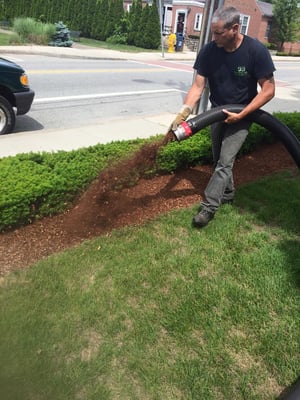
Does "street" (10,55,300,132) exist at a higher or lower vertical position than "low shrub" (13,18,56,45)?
lower

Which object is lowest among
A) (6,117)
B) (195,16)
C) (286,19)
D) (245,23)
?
(6,117)

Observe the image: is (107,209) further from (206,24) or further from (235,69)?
(206,24)

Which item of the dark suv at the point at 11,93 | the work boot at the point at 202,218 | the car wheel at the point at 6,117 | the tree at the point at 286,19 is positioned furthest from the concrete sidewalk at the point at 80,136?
the tree at the point at 286,19

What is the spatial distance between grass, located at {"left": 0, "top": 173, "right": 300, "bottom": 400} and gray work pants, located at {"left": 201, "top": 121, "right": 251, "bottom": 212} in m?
0.31

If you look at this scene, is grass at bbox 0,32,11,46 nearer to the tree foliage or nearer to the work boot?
the tree foliage

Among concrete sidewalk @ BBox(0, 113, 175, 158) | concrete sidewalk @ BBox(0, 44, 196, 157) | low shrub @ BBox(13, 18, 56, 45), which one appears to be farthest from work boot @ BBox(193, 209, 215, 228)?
low shrub @ BBox(13, 18, 56, 45)

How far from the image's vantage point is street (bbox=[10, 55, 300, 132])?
827 centimetres

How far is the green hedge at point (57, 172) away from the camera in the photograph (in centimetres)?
357

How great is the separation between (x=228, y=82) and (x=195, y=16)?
133 ft

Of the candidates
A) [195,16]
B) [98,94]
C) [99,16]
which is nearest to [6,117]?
[98,94]

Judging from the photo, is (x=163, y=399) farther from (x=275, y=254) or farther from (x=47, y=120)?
(x=47, y=120)

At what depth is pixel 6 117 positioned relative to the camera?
21.3 feet

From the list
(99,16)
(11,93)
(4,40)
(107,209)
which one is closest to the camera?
(107,209)

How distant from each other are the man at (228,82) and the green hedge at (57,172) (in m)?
0.98
